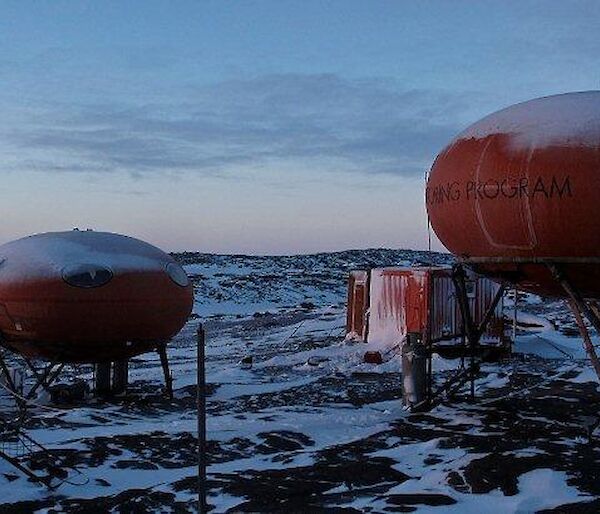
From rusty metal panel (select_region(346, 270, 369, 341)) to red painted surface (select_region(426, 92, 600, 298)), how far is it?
14535 mm

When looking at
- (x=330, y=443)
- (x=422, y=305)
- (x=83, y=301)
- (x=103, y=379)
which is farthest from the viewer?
(x=422, y=305)

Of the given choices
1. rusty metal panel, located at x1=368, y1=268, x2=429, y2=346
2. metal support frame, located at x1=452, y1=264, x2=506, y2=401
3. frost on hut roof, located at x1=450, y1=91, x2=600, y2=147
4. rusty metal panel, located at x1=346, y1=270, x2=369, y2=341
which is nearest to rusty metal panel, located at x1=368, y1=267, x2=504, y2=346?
rusty metal panel, located at x1=368, y1=268, x2=429, y2=346

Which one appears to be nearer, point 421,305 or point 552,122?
point 552,122

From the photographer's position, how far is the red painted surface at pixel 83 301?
15.9m

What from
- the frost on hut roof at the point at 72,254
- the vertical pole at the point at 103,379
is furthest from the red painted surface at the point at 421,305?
the frost on hut roof at the point at 72,254

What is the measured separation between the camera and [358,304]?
28281 mm

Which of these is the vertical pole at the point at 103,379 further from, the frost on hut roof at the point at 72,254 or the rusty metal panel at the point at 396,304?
the rusty metal panel at the point at 396,304

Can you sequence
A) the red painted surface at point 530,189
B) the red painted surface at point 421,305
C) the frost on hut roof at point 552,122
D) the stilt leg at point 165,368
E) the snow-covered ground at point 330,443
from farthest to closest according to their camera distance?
1. the red painted surface at point 421,305
2. the stilt leg at point 165,368
3. the frost on hut roof at point 552,122
4. the red painted surface at point 530,189
5. the snow-covered ground at point 330,443

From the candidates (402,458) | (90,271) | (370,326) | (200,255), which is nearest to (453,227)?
(402,458)

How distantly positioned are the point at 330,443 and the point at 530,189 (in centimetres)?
525

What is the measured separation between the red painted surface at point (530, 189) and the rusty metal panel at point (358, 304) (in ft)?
47.7

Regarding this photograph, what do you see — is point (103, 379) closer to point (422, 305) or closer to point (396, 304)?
point (422, 305)

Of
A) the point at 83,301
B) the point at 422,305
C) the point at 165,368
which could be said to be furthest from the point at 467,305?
the point at 422,305

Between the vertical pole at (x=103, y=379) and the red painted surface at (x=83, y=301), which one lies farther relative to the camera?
the vertical pole at (x=103, y=379)
